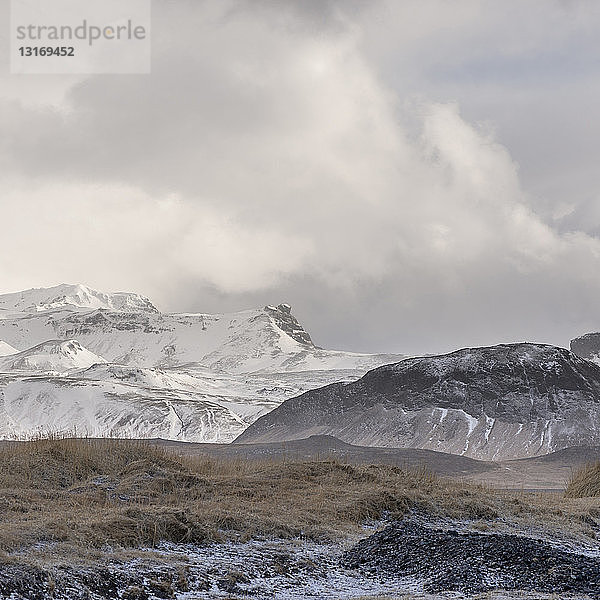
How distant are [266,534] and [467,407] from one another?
314 feet

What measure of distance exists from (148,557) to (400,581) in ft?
12.8

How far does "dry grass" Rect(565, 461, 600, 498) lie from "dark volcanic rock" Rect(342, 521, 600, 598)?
12410 mm

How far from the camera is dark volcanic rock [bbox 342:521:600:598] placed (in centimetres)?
1332

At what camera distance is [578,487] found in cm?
2861

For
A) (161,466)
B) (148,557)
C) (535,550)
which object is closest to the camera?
(148,557)

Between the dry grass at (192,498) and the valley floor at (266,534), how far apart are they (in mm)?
44

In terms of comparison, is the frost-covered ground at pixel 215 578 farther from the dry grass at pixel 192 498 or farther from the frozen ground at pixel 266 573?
the dry grass at pixel 192 498

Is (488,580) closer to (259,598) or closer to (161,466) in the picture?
(259,598)

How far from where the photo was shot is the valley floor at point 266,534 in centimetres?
1289

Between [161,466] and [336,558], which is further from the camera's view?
[161,466]

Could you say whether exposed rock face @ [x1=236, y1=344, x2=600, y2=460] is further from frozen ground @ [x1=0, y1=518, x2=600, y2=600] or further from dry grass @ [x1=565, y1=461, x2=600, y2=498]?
frozen ground @ [x1=0, y1=518, x2=600, y2=600]

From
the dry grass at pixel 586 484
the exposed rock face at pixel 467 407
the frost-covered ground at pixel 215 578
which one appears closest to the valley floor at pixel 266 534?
the frost-covered ground at pixel 215 578

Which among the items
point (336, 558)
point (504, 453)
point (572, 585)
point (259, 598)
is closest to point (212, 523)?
point (336, 558)

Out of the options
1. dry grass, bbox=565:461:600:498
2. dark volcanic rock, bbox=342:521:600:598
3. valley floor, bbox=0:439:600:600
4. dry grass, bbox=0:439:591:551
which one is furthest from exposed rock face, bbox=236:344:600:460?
dark volcanic rock, bbox=342:521:600:598
